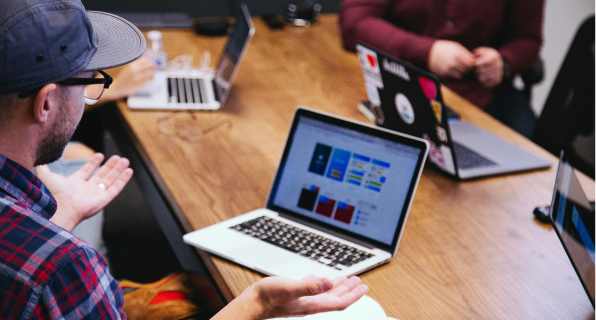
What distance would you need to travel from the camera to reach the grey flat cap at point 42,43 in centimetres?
68

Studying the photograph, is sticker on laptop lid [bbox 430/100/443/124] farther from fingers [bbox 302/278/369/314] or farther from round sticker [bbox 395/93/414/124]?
fingers [bbox 302/278/369/314]

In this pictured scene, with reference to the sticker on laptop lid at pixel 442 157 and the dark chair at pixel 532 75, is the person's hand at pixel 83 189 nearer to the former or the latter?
the sticker on laptop lid at pixel 442 157

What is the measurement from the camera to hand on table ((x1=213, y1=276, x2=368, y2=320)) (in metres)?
0.79

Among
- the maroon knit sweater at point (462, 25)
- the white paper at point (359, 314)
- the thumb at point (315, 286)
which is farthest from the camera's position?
the maroon knit sweater at point (462, 25)

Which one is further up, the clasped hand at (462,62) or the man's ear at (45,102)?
the man's ear at (45,102)

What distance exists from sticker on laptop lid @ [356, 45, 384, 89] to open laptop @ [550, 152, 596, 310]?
56cm

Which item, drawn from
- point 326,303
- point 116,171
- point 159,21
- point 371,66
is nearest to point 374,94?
point 371,66

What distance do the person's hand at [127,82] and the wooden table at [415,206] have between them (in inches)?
1.5

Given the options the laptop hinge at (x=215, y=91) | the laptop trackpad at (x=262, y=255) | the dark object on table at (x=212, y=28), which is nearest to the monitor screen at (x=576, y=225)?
the laptop trackpad at (x=262, y=255)

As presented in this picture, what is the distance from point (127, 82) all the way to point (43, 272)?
1.05m

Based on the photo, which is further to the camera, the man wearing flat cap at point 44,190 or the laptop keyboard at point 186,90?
the laptop keyboard at point 186,90

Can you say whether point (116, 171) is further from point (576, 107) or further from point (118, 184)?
point (576, 107)

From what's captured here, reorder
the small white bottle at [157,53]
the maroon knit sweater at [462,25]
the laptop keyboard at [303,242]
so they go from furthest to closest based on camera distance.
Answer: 1. the maroon knit sweater at [462,25]
2. the small white bottle at [157,53]
3. the laptop keyboard at [303,242]

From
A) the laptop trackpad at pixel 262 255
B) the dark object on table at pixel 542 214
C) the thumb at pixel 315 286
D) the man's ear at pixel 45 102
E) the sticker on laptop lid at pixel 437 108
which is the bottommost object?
the laptop trackpad at pixel 262 255
